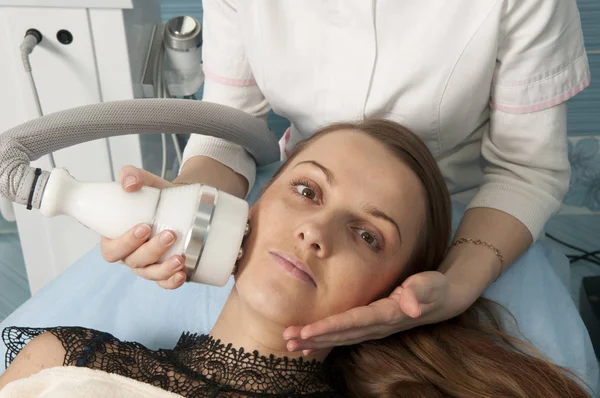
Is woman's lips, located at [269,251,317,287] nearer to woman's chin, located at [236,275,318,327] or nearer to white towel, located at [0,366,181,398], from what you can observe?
woman's chin, located at [236,275,318,327]

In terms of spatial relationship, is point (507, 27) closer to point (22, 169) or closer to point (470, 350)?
point (470, 350)

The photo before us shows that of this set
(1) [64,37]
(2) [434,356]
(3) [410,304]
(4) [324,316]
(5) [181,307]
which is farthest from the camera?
(1) [64,37]

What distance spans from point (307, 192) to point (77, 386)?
400 mm

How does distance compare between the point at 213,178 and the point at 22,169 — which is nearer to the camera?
the point at 22,169

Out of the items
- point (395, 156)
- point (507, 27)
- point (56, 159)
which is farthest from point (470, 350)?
point (56, 159)

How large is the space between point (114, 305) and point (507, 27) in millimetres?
790

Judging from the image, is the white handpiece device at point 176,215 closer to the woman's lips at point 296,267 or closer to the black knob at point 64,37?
the woman's lips at point 296,267

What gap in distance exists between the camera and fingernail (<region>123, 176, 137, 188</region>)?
870 mm

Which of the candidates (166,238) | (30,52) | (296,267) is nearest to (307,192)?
(296,267)

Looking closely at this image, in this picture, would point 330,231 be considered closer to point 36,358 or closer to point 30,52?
point 36,358

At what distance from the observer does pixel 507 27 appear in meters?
1.09

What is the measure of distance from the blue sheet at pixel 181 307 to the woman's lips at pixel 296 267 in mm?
348

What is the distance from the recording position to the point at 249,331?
39.9 inches

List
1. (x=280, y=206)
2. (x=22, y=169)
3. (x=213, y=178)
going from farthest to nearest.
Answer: (x=213, y=178) → (x=280, y=206) → (x=22, y=169)
